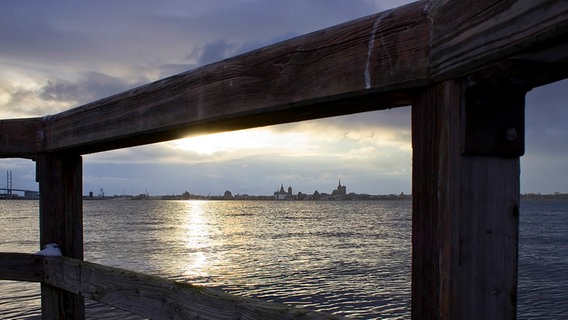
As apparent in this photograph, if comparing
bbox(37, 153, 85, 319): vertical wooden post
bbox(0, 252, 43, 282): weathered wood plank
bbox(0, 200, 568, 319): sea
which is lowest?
bbox(0, 200, 568, 319): sea

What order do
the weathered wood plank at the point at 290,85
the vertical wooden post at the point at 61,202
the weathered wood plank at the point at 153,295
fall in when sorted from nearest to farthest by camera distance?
1. the weathered wood plank at the point at 290,85
2. the weathered wood plank at the point at 153,295
3. the vertical wooden post at the point at 61,202

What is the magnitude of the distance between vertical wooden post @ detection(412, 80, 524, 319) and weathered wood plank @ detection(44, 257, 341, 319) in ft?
1.34

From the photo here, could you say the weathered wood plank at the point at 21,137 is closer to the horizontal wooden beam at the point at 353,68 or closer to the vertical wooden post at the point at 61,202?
the vertical wooden post at the point at 61,202

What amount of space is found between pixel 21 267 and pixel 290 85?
8.15 ft

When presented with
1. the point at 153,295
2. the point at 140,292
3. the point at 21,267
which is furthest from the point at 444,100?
the point at 21,267

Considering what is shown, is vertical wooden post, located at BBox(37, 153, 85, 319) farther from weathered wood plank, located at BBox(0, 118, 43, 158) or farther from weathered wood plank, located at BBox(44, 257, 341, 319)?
weathered wood plank, located at BBox(44, 257, 341, 319)

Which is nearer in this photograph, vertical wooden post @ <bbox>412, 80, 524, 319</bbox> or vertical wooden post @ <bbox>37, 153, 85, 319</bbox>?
vertical wooden post @ <bbox>412, 80, 524, 319</bbox>

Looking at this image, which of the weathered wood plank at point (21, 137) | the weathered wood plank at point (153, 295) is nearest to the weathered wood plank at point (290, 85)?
the weathered wood plank at point (153, 295)

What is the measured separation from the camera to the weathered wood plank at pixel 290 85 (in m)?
1.35

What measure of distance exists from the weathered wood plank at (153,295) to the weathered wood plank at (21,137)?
0.77 meters

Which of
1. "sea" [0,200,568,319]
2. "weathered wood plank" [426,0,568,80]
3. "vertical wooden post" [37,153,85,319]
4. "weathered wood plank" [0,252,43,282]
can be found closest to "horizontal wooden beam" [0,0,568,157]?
"weathered wood plank" [426,0,568,80]

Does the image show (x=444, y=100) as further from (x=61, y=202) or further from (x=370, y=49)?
(x=61, y=202)

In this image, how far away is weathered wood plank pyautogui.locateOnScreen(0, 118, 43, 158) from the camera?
3.25m

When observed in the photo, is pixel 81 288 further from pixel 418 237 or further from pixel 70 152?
pixel 418 237
